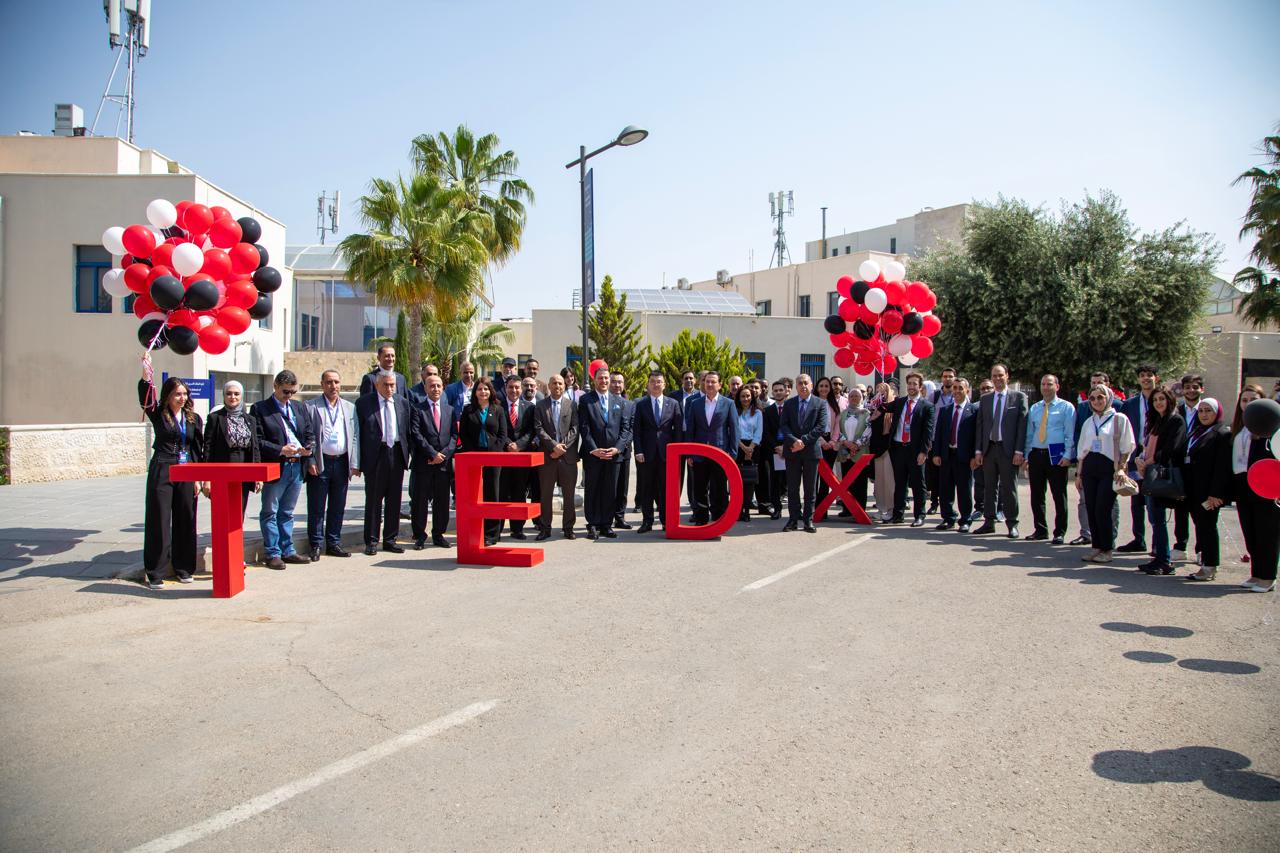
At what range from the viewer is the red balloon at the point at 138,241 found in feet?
29.7

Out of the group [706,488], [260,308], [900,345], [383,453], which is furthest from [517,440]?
[900,345]

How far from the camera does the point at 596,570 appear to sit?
897 cm

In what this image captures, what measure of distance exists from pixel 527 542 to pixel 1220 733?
305 inches

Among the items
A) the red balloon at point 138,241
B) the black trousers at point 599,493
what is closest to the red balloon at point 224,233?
the red balloon at point 138,241

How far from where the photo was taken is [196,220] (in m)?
9.35

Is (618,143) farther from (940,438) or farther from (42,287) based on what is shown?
(42,287)

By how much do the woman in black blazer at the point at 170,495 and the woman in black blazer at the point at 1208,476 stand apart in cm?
1027

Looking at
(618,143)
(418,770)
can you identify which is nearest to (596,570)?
(418,770)

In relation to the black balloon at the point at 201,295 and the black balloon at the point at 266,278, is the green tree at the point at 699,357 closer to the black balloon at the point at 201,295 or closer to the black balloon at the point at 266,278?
the black balloon at the point at 266,278

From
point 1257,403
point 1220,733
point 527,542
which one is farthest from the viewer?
point 527,542

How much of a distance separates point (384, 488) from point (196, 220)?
3.65 metres

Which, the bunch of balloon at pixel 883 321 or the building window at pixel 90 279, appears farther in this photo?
the building window at pixel 90 279

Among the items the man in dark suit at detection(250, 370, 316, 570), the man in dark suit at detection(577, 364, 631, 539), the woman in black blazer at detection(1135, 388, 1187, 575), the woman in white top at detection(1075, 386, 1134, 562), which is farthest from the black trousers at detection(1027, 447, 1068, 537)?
the man in dark suit at detection(250, 370, 316, 570)

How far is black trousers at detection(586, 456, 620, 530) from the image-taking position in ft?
36.8
